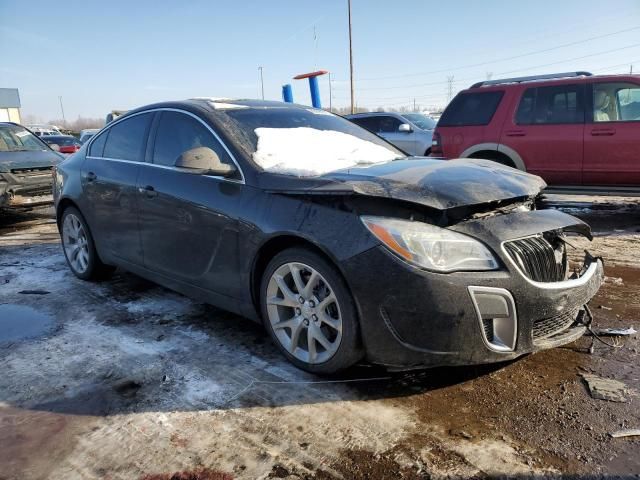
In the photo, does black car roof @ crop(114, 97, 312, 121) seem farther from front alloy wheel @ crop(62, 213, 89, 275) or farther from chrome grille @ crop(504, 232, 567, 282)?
chrome grille @ crop(504, 232, 567, 282)

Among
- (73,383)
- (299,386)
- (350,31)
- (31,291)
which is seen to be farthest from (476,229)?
(350,31)

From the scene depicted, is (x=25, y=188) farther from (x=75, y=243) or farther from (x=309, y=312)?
(x=309, y=312)

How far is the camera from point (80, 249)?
4.99 meters

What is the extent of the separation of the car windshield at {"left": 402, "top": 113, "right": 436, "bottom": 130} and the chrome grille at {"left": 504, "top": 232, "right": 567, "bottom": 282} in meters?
9.59

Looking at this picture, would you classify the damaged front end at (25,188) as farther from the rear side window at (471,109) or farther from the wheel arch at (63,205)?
the rear side window at (471,109)

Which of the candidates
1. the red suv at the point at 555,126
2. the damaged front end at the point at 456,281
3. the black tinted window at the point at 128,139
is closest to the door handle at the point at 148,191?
the black tinted window at the point at 128,139

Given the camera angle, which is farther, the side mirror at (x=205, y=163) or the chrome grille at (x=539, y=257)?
the side mirror at (x=205, y=163)

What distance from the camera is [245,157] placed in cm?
324

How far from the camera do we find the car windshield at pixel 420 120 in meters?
12.1

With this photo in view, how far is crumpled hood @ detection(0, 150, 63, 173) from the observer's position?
8195mm

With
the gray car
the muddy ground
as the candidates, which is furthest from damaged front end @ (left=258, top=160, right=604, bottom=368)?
the gray car

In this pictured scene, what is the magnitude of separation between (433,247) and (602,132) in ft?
18.0

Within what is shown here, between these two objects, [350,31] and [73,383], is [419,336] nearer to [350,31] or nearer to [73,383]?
[73,383]

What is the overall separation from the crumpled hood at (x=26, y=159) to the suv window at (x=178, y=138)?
5607mm
